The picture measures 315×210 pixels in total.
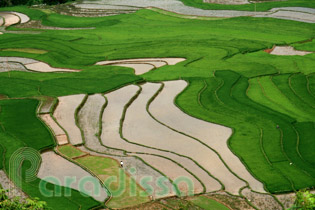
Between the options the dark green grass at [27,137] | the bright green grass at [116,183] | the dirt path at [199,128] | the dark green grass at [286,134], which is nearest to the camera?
the dark green grass at [27,137]

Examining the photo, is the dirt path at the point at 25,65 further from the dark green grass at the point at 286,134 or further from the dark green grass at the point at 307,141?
the dark green grass at the point at 307,141

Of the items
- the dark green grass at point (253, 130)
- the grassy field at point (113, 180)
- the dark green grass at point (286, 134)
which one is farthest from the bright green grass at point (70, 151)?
the dark green grass at point (286, 134)

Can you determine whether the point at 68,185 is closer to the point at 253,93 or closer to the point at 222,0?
the point at 253,93

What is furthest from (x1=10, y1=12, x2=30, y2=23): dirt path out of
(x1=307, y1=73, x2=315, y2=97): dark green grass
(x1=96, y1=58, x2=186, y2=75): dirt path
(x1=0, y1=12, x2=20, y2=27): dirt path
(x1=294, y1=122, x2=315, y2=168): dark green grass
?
(x1=294, y1=122, x2=315, y2=168): dark green grass

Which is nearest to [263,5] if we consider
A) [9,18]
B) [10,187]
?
[9,18]

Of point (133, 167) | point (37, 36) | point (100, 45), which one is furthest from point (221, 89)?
point (37, 36)

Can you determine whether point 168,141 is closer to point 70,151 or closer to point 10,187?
point 70,151
